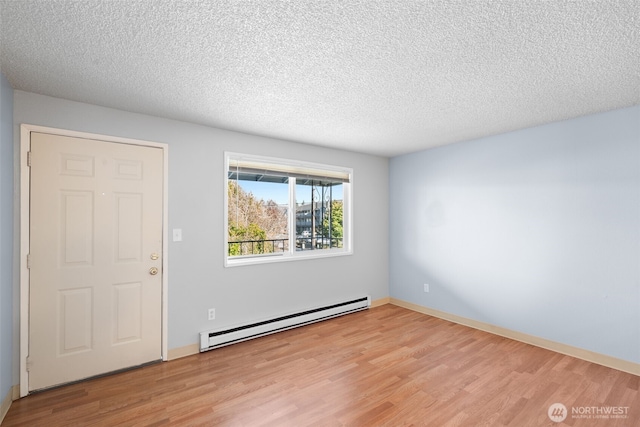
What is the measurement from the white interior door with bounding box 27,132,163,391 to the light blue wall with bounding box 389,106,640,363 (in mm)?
3499

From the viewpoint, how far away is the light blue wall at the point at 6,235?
2039 millimetres

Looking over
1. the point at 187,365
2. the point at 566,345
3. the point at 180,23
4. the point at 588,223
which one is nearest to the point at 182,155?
the point at 180,23

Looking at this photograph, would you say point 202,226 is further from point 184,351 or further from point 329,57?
point 329,57

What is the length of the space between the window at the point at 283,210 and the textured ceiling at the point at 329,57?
2.72ft

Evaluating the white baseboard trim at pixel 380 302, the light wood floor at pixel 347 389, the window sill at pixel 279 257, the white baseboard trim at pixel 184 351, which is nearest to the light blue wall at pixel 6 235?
the light wood floor at pixel 347 389

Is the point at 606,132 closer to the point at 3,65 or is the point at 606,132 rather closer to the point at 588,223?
the point at 588,223

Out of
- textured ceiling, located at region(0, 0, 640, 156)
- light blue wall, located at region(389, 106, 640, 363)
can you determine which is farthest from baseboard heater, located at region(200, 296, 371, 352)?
textured ceiling, located at region(0, 0, 640, 156)

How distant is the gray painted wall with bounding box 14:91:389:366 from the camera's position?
2.61 metres

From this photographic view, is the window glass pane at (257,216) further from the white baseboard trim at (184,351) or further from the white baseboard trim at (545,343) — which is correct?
the white baseboard trim at (545,343)

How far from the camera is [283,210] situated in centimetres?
394

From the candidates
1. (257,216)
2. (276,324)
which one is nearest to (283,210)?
(257,216)

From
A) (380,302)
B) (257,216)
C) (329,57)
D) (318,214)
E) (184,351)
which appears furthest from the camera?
(380,302)

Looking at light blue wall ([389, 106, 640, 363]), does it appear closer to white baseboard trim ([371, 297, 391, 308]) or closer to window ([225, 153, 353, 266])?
white baseboard trim ([371, 297, 391, 308])

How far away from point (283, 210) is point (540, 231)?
297cm
